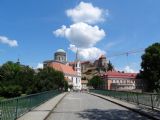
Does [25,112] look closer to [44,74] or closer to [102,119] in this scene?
[102,119]

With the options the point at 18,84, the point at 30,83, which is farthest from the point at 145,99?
the point at 18,84

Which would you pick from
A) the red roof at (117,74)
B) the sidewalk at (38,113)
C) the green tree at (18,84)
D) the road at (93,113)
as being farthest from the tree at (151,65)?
the red roof at (117,74)

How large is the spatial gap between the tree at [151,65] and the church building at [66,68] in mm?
76673

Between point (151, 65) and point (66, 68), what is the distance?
3584 inches

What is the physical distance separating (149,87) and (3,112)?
251ft

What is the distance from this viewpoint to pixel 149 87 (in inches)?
3356

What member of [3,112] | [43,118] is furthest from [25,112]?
[3,112]

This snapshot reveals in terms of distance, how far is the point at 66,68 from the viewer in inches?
6688

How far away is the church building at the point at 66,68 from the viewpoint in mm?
163375

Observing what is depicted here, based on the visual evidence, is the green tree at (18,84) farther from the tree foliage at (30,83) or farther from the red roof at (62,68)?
the red roof at (62,68)

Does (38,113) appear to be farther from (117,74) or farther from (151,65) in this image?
(117,74)

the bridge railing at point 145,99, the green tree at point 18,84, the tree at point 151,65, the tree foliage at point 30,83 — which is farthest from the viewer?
A: the tree at point 151,65

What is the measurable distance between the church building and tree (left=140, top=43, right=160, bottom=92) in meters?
76.7

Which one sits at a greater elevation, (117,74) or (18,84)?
(117,74)
